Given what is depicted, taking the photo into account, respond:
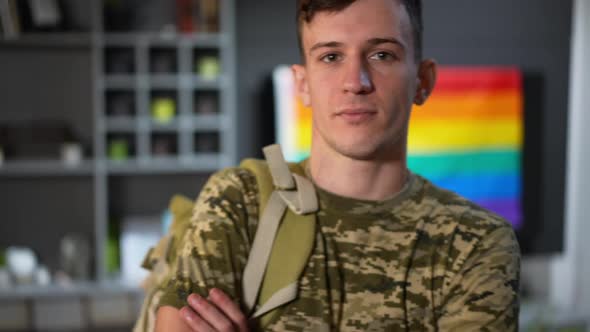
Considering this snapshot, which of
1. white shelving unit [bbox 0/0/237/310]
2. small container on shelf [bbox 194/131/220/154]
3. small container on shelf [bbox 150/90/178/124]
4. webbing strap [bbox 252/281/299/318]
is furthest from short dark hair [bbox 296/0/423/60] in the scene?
small container on shelf [bbox 194/131/220/154]

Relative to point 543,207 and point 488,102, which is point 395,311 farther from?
point 543,207

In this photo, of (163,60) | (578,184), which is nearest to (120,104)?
(163,60)

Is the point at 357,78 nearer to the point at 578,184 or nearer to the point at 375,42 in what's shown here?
the point at 375,42

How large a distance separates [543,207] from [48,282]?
119 inches

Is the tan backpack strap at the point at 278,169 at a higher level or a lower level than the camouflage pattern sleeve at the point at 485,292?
higher

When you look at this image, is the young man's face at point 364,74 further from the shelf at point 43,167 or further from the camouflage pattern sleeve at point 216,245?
the shelf at point 43,167

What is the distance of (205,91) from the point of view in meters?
4.06

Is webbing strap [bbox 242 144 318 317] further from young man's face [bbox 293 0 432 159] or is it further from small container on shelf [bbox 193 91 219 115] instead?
small container on shelf [bbox 193 91 219 115]

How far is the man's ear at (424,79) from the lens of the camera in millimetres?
1146

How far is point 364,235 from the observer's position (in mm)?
1053

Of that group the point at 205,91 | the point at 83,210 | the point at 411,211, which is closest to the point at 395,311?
the point at 411,211

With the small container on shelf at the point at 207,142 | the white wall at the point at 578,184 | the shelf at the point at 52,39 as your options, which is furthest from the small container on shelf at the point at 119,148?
the white wall at the point at 578,184

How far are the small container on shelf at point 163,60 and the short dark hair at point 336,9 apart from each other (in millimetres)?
2932

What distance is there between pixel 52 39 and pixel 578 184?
10.5ft
